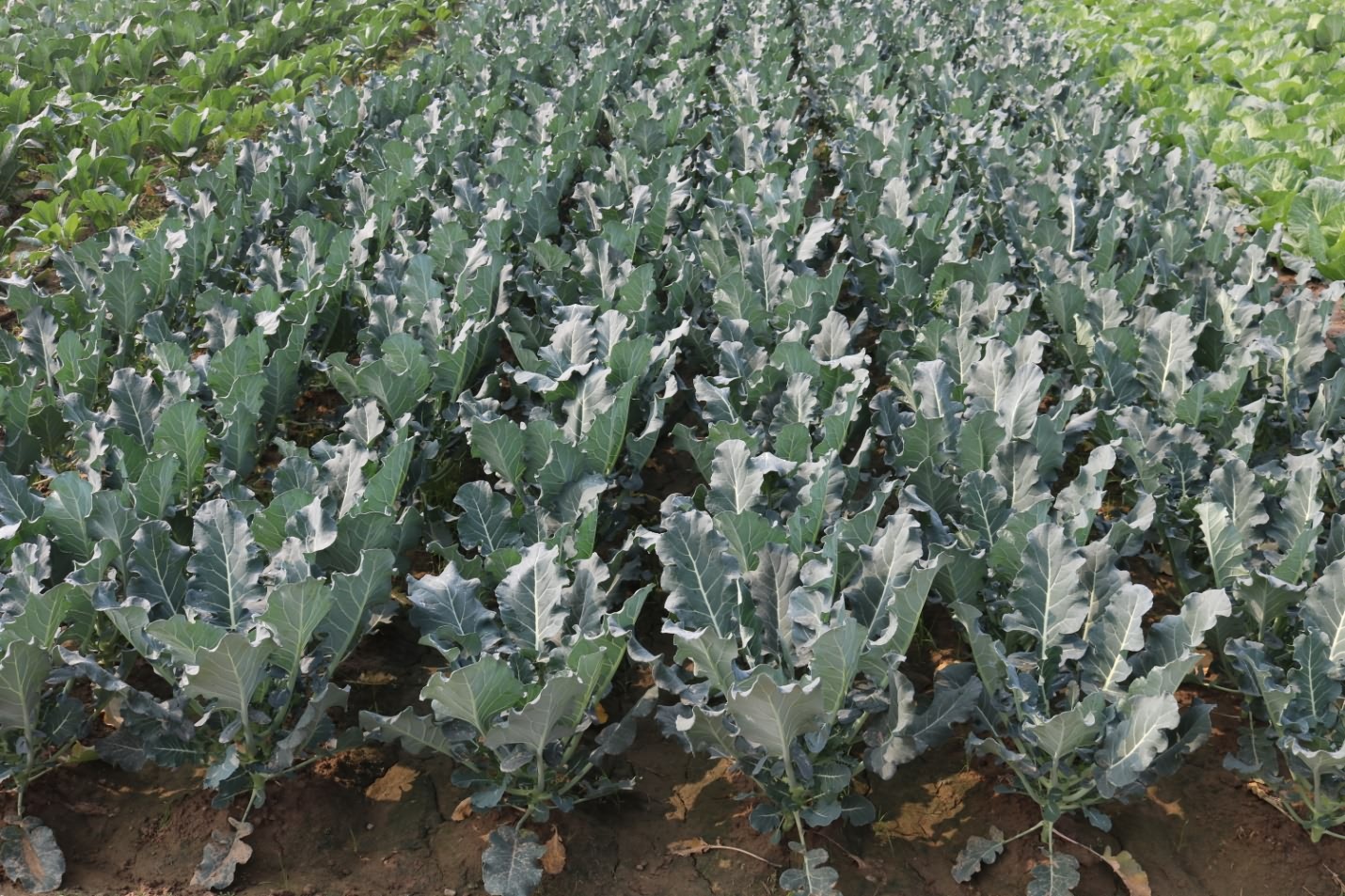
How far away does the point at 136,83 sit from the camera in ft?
28.1

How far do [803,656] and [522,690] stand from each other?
668 millimetres

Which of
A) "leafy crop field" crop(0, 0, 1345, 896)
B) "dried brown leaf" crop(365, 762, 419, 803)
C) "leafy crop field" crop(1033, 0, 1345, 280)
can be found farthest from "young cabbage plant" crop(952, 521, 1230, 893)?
"leafy crop field" crop(1033, 0, 1345, 280)

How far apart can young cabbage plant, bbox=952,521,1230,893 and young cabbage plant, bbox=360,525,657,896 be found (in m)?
0.83

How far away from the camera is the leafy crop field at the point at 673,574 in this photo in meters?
2.48

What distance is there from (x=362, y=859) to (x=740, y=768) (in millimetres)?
923

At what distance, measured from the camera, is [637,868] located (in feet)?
8.50

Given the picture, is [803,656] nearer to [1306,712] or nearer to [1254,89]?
[1306,712]

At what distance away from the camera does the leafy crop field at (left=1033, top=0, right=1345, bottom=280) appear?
17.6 ft

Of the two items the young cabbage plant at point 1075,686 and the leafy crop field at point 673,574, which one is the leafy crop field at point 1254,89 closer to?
the leafy crop field at point 673,574

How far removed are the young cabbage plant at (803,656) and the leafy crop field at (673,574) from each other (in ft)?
0.03

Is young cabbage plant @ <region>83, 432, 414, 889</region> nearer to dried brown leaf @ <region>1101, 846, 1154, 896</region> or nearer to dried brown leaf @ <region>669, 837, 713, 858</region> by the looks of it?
dried brown leaf @ <region>669, 837, 713, 858</region>

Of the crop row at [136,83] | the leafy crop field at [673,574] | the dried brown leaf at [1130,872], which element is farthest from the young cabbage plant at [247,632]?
the crop row at [136,83]

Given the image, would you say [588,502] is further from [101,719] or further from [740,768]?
[101,719]

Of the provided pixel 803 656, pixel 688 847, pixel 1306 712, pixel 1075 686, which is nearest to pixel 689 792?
pixel 688 847
